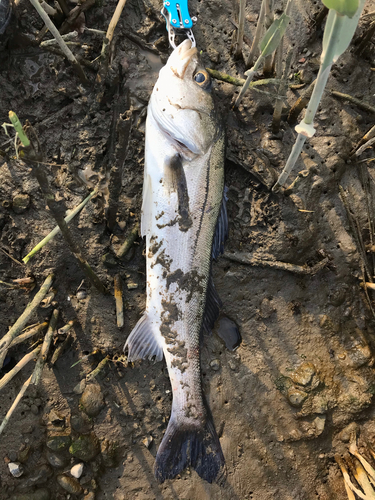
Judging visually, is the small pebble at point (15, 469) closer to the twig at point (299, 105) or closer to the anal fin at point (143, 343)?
the anal fin at point (143, 343)

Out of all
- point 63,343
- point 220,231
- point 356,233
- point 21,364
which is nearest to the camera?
point 21,364

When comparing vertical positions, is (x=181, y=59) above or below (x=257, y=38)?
below

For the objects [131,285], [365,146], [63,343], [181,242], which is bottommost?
[63,343]

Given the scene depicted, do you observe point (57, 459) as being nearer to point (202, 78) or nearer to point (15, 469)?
point (15, 469)

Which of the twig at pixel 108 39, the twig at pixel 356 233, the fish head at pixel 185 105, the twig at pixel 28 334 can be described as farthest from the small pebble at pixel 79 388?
the twig at pixel 356 233

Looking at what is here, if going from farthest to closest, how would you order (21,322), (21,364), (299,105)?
1. (299,105)
2. (21,364)
3. (21,322)

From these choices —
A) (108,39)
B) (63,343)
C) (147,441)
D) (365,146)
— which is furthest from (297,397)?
(108,39)

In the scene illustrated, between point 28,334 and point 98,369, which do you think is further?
point 98,369

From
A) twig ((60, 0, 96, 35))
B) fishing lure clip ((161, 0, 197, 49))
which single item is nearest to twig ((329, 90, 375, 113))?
fishing lure clip ((161, 0, 197, 49))

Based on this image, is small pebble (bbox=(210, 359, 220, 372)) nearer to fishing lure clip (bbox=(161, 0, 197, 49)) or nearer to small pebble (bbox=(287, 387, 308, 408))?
small pebble (bbox=(287, 387, 308, 408))
